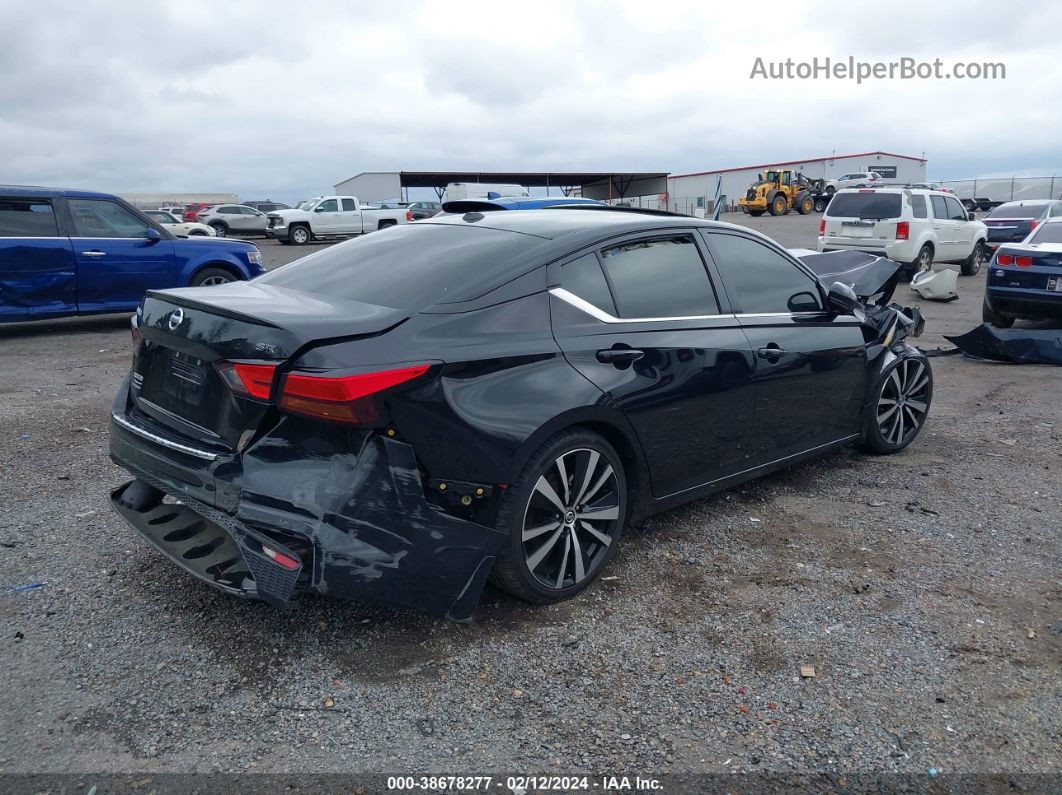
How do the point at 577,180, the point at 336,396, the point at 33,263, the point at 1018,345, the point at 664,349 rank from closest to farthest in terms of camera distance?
the point at 336,396 → the point at 664,349 → the point at 1018,345 → the point at 33,263 → the point at 577,180

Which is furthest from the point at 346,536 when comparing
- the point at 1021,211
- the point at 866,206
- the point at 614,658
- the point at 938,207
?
the point at 1021,211

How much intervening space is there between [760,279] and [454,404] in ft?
7.23

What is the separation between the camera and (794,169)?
52.8 meters

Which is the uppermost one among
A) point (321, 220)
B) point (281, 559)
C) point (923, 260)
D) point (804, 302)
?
point (321, 220)

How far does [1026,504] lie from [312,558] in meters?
3.97

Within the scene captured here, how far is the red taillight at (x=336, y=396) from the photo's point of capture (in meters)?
2.66

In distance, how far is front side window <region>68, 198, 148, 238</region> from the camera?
977 cm

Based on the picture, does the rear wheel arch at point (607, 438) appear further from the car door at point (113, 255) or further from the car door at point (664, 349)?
the car door at point (113, 255)

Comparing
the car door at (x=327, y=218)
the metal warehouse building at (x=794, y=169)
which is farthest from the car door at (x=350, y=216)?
the metal warehouse building at (x=794, y=169)

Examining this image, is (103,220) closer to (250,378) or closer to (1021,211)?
(250,378)

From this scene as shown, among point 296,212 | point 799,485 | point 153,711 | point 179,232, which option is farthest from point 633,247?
point 296,212

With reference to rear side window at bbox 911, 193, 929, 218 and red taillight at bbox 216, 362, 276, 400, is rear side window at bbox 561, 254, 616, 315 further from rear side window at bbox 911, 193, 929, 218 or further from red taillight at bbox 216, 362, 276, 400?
rear side window at bbox 911, 193, 929, 218

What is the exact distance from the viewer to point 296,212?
98.5ft

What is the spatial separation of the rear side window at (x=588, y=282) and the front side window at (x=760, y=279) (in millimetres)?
864
